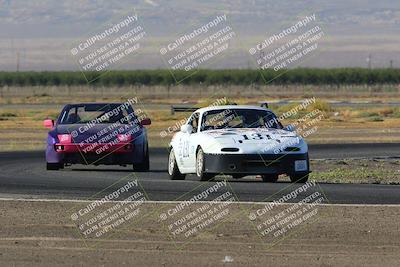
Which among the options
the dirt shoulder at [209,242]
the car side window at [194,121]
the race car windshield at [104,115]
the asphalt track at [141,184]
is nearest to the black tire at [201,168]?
the asphalt track at [141,184]

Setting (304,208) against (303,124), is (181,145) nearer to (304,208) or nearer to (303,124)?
(304,208)

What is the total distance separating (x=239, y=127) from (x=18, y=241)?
8934 millimetres

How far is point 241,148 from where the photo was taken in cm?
2177

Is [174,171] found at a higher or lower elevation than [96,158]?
higher

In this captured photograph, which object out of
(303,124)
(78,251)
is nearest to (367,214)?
(78,251)

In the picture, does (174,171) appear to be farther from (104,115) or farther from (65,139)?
(104,115)

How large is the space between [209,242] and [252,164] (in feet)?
23.7

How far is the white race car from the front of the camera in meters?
21.8

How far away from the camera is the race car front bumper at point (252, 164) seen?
21.8 meters

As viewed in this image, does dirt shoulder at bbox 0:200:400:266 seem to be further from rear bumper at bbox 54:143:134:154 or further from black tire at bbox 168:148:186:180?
rear bumper at bbox 54:143:134:154

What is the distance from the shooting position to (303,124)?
52.3 meters

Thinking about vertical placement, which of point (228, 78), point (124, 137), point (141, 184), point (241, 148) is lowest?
point (228, 78)

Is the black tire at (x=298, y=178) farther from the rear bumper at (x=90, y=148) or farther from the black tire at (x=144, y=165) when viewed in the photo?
the black tire at (x=144, y=165)

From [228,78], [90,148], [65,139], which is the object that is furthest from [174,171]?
[228,78]
